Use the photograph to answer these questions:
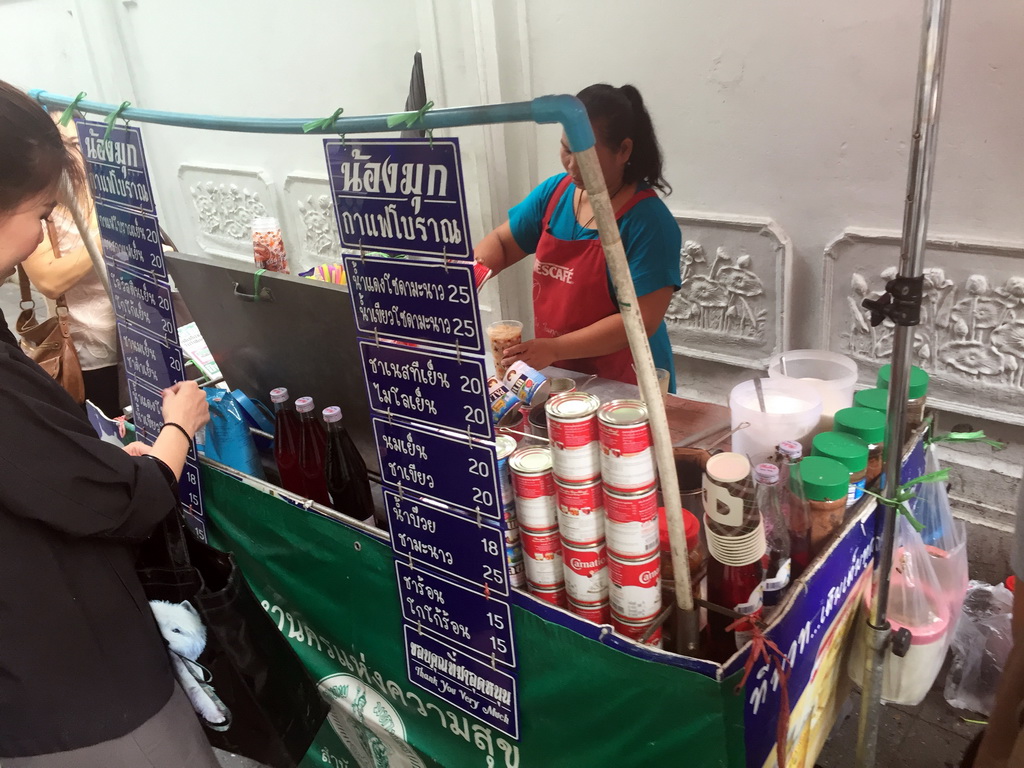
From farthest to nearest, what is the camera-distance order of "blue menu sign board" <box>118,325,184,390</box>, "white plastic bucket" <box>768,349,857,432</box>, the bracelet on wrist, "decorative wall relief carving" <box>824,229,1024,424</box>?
"decorative wall relief carving" <box>824,229,1024,424</box> → "blue menu sign board" <box>118,325,184,390</box> → "white plastic bucket" <box>768,349,857,432</box> → the bracelet on wrist

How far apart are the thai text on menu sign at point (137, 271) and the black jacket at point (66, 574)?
0.39m

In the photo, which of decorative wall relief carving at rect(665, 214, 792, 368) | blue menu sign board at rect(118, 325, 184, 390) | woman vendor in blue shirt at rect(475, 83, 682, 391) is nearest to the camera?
blue menu sign board at rect(118, 325, 184, 390)

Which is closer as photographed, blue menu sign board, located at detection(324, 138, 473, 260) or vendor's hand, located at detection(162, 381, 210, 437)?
blue menu sign board, located at detection(324, 138, 473, 260)

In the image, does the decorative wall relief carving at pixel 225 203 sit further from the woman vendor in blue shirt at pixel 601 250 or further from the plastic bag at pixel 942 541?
the plastic bag at pixel 942 541

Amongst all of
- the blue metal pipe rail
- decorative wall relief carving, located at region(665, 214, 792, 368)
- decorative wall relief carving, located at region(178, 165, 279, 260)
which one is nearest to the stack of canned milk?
the blue metal pipe rail

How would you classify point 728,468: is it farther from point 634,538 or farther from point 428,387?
point 428,387

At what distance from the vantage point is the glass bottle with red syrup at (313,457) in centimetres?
155

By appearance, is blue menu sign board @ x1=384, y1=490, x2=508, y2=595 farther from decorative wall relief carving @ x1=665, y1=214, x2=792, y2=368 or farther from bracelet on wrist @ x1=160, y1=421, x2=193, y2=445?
decorative wall relief carving @ x1=665, y1=214, x2=792, y2=368

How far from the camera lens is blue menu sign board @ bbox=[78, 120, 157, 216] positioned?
1476mm

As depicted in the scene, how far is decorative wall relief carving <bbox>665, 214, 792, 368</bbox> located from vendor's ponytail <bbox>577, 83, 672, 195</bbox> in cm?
81

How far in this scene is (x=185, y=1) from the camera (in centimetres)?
399

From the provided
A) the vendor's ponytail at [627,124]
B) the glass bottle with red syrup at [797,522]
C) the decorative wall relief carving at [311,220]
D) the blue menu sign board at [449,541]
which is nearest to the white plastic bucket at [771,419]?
the glass bottle with red syrup at [797,522]

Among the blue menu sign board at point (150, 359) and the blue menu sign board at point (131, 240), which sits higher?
→ the blue menu sign board at point (131, 240)

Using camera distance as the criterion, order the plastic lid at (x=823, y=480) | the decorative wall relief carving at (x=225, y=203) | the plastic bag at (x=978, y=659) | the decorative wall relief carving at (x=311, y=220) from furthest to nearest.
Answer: the decorative wall relief carving at (x=225, y=203), the decorative wall relief carving at (x=311, y=220), the plastic bag at (x=978, y=659), the plastic lid at (x=823, y=480)
